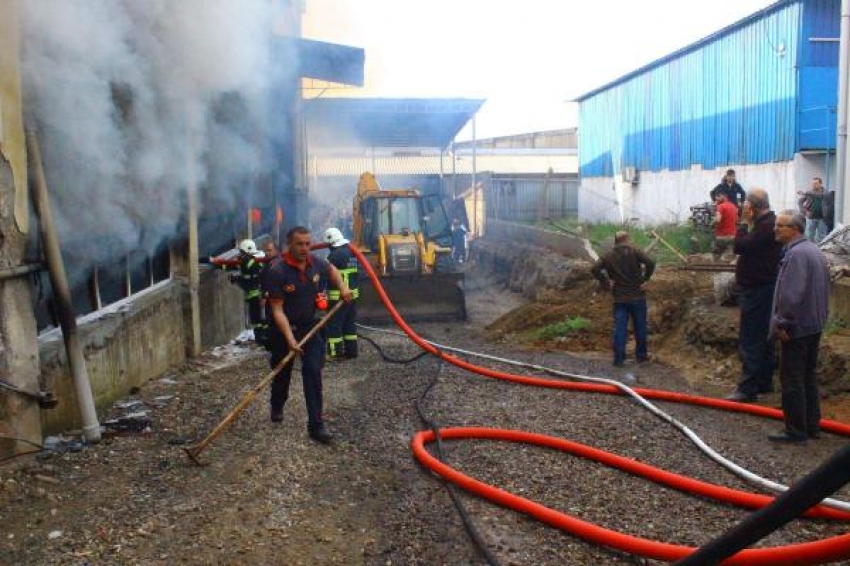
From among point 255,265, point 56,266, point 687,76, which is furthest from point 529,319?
point 687,76

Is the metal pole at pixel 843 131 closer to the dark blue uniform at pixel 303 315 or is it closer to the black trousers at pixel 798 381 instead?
the black trousers at pixel 798 381

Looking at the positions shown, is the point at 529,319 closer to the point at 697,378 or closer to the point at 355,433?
the point at 697,378

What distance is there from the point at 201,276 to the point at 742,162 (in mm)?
11940

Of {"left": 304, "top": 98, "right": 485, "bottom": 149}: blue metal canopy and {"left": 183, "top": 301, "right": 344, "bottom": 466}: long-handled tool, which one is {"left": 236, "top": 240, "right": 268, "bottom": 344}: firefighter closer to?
{"left": 183, "top": 301, "right": 344, "bottom": 466}: long-handled tool

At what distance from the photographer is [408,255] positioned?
12820 millimetres

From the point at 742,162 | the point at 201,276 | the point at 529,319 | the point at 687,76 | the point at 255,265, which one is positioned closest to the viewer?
the point at 255,265

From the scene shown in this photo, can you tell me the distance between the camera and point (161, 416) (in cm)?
658

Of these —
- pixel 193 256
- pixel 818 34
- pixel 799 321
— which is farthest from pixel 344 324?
pixel 818 34

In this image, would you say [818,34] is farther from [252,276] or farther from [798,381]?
[252,276]

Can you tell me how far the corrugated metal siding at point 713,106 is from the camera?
15086 millimetres

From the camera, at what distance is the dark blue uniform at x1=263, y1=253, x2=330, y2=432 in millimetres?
5824

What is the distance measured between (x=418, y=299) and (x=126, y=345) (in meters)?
6.21

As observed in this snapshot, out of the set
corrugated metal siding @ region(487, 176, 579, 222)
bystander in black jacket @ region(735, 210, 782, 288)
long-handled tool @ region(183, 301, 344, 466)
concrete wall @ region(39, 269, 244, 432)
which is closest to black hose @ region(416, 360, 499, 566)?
long-handled tool @ region(183, 301, 344, 466)

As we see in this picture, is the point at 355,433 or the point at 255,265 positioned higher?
the point at 255,265
